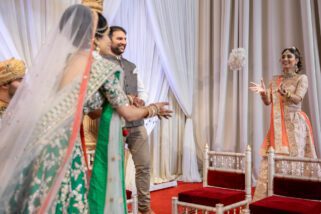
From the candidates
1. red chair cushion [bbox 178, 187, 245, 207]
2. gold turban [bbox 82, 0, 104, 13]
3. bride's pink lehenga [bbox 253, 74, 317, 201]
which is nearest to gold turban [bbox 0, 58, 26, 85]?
gold turban [bbox 82, 0, 104, 13]

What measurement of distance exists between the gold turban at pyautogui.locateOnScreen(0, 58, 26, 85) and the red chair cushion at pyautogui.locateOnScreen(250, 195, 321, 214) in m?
1.73

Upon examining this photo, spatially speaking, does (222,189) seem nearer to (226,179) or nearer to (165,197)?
(226,179)

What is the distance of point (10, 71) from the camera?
2.56 meters

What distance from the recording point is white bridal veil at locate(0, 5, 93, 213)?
5.29ft

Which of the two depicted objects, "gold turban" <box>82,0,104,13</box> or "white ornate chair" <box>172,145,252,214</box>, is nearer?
"white ornate chair" <box>172,145,252,214</box>

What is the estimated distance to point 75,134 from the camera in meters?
1.65

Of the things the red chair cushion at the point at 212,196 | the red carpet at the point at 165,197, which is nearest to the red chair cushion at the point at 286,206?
the red chair cushion at the point at 212,196

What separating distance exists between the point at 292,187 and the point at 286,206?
1.07 feet

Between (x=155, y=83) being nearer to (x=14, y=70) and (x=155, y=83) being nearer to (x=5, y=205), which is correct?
(x=14, y=70)

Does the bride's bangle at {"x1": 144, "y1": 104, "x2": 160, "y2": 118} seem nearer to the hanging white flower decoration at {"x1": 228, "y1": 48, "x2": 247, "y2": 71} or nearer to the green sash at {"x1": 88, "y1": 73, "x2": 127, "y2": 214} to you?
the green sash at {"x1": 88, "y1": 73, "x2": 127, "y2": 214}

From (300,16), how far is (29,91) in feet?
13.6

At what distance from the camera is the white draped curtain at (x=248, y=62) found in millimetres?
4738

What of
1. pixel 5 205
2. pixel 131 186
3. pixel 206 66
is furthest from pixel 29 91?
pixel 206 66

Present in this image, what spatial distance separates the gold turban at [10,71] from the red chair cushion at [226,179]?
1613 mm
